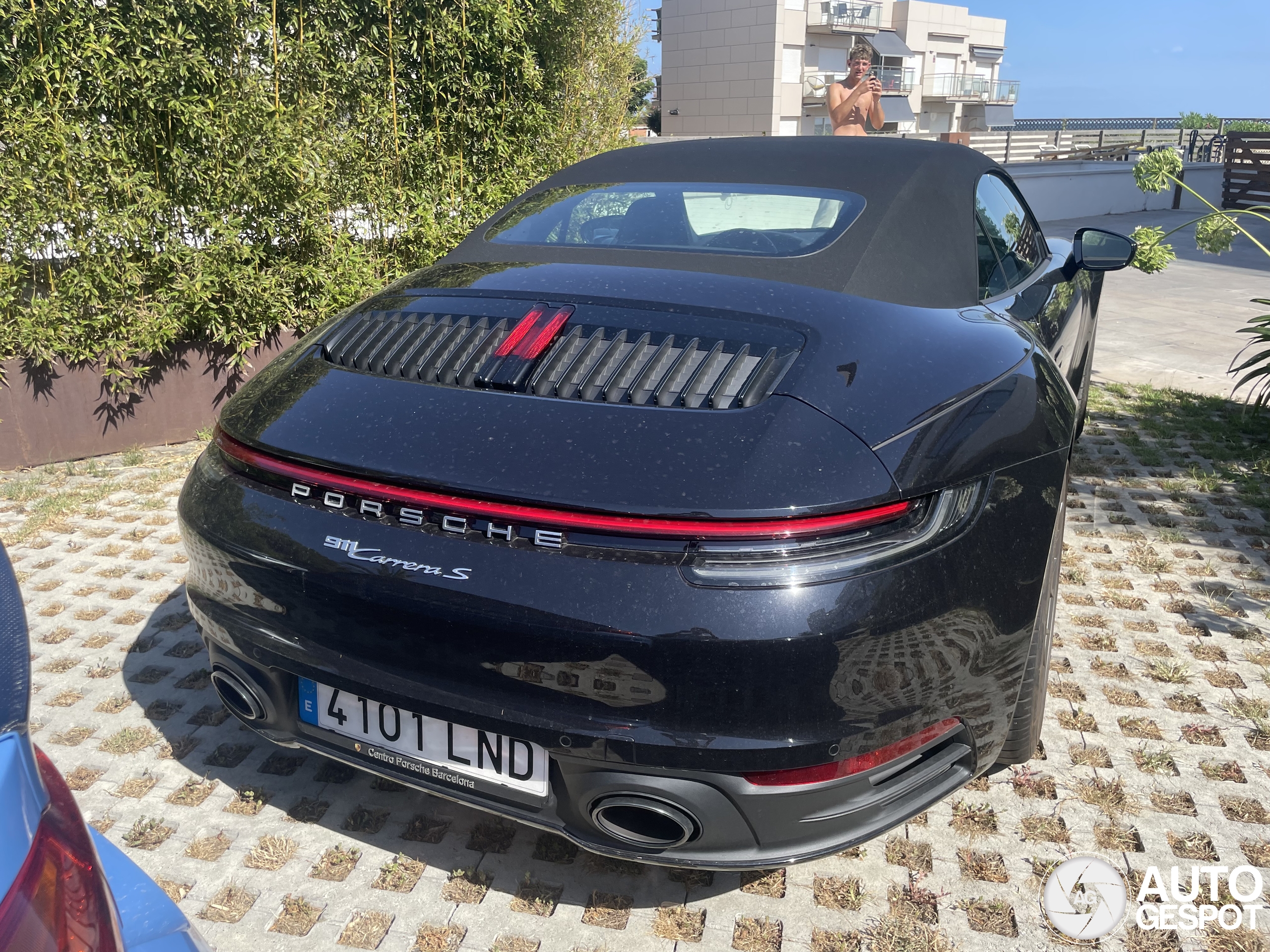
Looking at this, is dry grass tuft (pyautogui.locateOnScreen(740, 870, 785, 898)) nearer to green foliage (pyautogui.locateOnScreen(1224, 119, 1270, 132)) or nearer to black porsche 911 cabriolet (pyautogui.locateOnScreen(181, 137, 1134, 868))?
black porsche 911 cabriolet (pyautogui.locateOnScreen(181, 137, 1134, 868))

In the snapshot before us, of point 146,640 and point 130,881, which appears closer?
point 130,881

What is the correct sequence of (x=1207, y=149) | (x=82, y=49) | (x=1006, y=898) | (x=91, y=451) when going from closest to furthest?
(x=1006, y=898) → (x=82, y=49) → (x=91, y=451) → (x=1207, y=149)

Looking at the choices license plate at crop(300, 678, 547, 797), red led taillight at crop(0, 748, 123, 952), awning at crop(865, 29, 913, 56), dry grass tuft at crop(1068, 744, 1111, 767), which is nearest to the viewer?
red led taillight at crop(0, 748, 123, 952)

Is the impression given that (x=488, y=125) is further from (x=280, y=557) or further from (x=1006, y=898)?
(x=1006, y=898)

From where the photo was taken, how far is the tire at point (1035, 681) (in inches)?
73.7

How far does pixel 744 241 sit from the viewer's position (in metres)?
2.31

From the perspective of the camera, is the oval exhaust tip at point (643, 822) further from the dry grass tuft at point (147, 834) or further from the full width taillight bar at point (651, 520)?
the dry grass tuft at point (147, 834)

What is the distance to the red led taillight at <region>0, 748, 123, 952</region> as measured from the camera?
0.76 metres

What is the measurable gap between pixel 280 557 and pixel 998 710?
51.5 inches

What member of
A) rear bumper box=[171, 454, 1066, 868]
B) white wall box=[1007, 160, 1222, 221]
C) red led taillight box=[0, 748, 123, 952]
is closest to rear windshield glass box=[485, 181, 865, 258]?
rear bumper box=[171, 454, 1066, 868]

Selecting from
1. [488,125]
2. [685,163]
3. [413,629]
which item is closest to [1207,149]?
[488,125]

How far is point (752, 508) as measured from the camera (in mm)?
1431

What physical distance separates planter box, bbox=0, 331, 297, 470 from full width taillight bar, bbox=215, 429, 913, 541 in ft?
12.1

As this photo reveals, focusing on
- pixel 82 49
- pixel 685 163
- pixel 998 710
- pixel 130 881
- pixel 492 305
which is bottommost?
pixel 998 710
